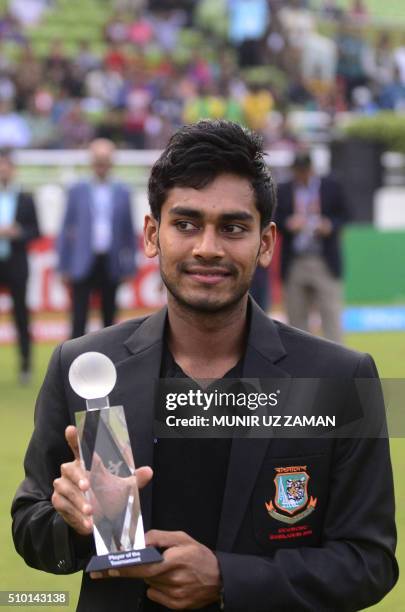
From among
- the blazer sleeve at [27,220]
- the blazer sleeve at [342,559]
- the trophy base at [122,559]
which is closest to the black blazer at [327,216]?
the blazer sleeve at [27,220]

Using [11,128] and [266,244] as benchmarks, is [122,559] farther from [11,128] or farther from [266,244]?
[11,128]

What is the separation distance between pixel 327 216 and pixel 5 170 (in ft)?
10.0

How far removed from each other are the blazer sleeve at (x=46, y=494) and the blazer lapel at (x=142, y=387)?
5.0 inches

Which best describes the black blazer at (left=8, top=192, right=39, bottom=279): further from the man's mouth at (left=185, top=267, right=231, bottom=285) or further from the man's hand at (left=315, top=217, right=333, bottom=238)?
the man's mouth at (left=185, top=267, right=231, bottom=285)

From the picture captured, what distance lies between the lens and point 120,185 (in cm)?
1105

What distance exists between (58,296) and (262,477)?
500 inches

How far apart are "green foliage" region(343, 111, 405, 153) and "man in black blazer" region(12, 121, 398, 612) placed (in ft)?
57.1

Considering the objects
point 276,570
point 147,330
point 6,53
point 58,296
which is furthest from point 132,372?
point 6,53

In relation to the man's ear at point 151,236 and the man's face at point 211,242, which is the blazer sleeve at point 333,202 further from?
the man's face at point 211,242

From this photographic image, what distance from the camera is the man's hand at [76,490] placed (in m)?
2.06

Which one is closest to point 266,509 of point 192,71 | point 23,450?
point 23,450

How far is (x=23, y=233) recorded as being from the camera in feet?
36.4

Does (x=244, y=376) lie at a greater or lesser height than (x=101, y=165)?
lesser

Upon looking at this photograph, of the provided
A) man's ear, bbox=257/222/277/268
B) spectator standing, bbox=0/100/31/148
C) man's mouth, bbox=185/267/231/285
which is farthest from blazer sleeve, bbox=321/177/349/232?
spectator standing, bbox=0/100/31/148
